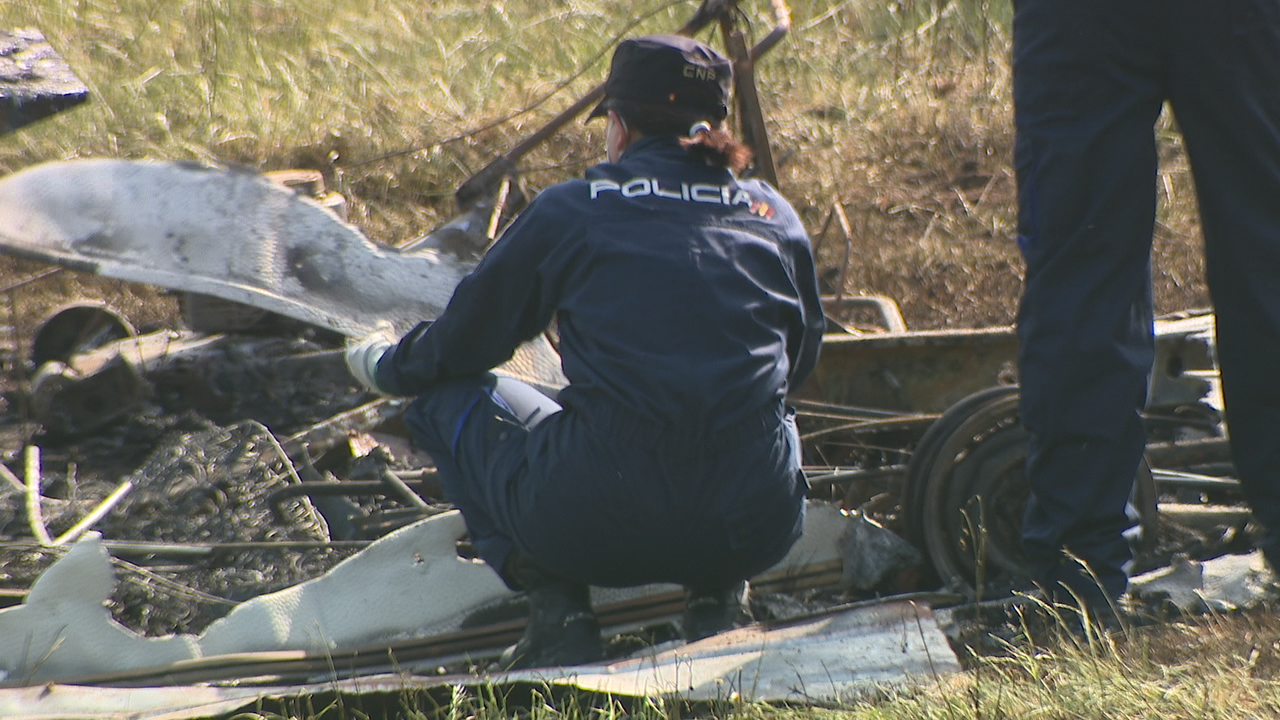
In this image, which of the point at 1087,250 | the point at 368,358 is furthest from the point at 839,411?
the point at 368,358

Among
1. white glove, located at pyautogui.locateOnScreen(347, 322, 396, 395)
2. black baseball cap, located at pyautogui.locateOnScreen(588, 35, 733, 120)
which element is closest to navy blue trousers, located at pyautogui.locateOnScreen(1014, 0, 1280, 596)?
black baseball cap, located at pyautogui.locateOnScreen(588, 35, 733, 120)

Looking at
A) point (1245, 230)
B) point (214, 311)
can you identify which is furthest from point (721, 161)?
point (214, 311)

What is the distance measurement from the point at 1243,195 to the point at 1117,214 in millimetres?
279

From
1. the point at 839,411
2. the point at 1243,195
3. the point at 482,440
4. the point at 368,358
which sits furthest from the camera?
the point at 839,411

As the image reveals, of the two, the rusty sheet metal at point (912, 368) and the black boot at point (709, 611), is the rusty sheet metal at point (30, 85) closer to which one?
the black boot at point (709, 611)

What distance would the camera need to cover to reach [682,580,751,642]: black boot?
3074mm

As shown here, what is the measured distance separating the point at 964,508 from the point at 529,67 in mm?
7237

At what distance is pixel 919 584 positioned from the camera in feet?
11.5

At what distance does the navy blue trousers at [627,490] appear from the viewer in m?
2.73

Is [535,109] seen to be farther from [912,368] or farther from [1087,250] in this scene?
[1087,250]

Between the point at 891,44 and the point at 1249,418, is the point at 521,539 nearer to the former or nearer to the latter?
the point at 1249,418

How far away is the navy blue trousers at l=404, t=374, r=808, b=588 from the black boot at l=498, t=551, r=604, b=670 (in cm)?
8

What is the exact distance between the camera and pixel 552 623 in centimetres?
306

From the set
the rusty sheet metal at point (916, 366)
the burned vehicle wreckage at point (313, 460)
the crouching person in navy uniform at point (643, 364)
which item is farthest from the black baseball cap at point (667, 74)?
the rusty sheet metal at point (916, 366)
